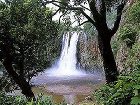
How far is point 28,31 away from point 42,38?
87 centimetres

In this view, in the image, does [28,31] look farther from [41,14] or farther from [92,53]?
[92,53]

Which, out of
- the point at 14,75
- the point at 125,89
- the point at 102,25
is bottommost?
the point at 125,89

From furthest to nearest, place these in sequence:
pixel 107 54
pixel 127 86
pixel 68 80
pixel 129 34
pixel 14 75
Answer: pixel 68 80
pixel 129 34
pixel 107 54
pixel 14 75
pixel 127 86

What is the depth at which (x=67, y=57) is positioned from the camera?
114 ft

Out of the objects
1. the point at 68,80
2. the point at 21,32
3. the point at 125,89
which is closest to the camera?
the point at 125,89

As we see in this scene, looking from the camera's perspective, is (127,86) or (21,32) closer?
(127,86)

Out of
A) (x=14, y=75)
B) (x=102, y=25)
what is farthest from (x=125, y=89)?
(x=14, y=75)

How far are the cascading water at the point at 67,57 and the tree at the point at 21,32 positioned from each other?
814 inches

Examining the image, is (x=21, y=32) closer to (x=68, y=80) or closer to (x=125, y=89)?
(x=125, y=89)

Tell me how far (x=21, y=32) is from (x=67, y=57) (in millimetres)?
23553

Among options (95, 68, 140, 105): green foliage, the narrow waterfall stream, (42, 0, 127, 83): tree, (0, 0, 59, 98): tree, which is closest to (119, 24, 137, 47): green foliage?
(42, 0, 127, 83): tree

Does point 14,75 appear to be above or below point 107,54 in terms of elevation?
below

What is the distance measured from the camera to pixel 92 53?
30.6 m

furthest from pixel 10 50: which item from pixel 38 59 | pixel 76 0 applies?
pixel 76 0
